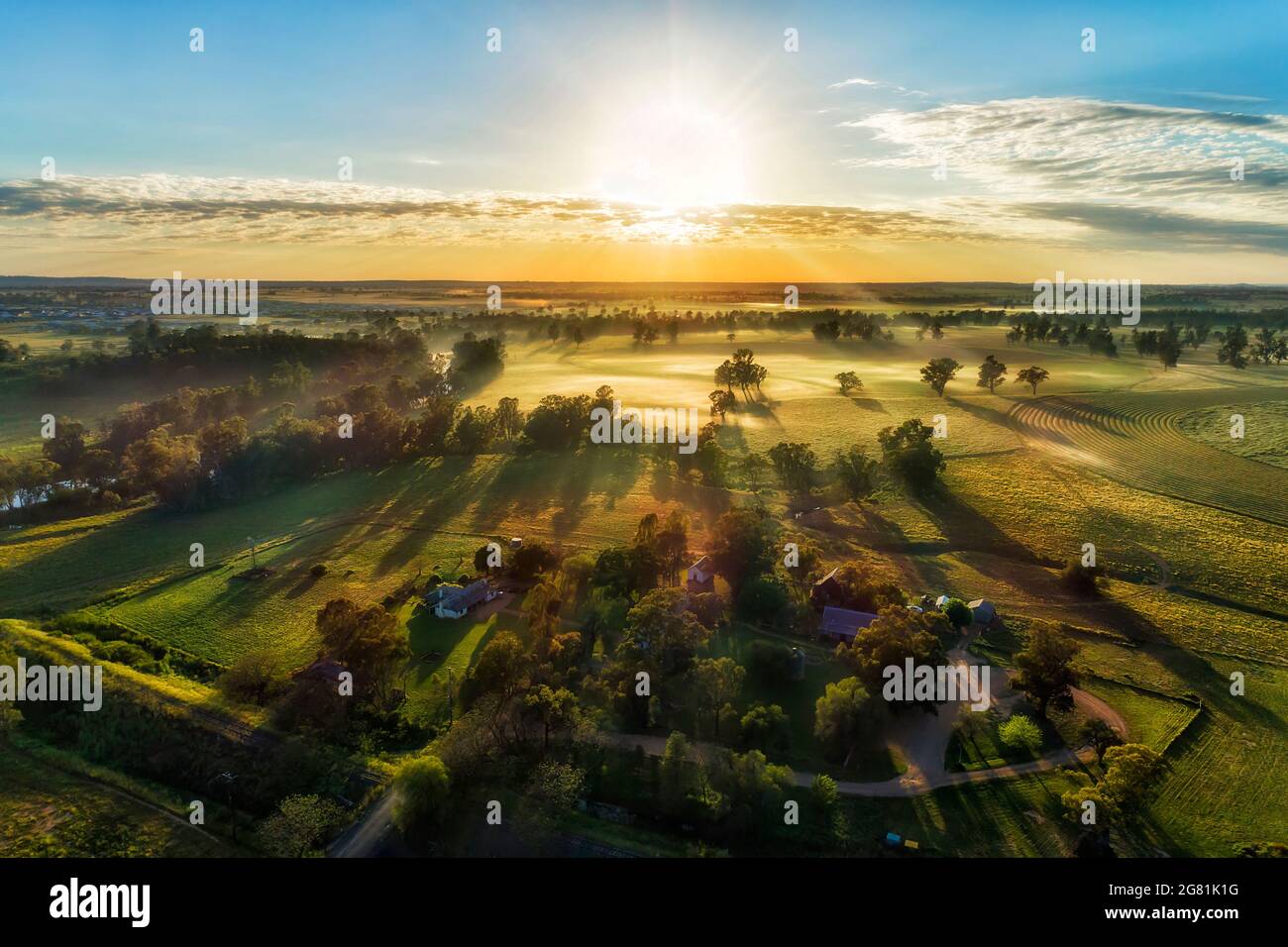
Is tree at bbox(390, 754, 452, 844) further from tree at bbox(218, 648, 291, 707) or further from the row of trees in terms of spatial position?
the row of trees

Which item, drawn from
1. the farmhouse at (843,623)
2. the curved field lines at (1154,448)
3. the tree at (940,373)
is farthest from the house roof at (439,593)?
the tree at (940,373)

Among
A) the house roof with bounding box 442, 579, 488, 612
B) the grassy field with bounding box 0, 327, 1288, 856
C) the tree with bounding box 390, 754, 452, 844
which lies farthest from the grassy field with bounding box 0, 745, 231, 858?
the house roof with bounding box 442, 579, 488, 612

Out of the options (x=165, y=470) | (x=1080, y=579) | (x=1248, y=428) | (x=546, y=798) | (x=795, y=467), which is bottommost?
(x=546, y=798)

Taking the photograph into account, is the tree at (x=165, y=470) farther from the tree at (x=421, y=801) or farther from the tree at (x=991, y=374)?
the tree at (x=991, y=374)

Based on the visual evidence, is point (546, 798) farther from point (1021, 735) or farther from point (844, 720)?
point (1021, 735)

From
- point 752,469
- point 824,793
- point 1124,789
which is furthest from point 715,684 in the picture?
point 752,469
